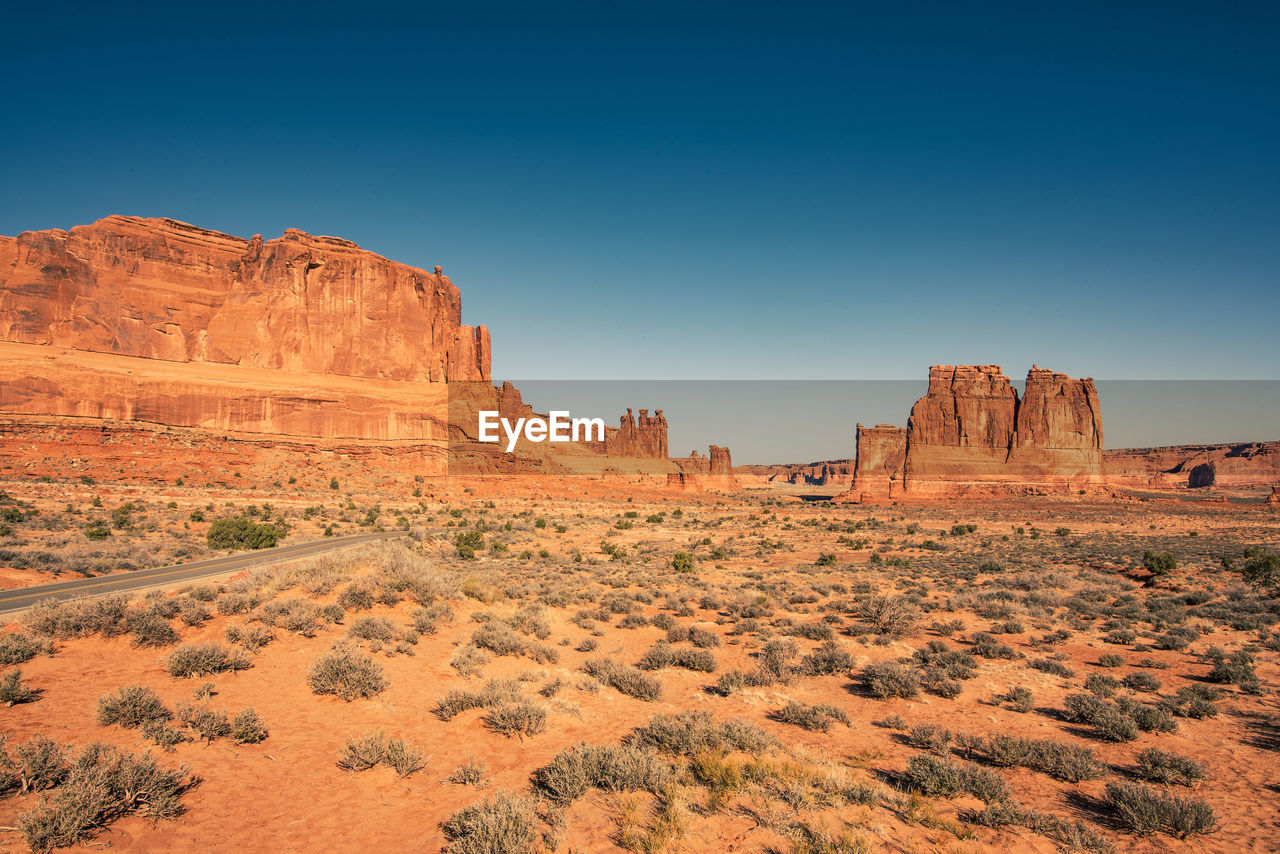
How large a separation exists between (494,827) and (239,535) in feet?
71.9

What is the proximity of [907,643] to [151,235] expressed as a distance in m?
72.0

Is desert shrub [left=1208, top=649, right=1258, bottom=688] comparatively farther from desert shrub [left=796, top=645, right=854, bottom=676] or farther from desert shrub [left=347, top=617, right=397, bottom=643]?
desert shrub [left=347, top=617, right=397, bottom=643]

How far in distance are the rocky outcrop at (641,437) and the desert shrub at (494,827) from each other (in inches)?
4184

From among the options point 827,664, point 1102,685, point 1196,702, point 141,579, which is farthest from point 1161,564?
point 141,579

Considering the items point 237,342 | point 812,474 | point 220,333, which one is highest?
point 220,333

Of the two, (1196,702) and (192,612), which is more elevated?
(192,612)

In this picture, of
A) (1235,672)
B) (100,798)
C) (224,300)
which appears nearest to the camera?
(100,798)

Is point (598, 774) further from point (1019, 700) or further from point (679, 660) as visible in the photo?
point (1019, 700)

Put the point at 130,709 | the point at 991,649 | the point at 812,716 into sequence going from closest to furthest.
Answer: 1. the point at 130,709
2. the point at 812,716
3. the point at 991,649

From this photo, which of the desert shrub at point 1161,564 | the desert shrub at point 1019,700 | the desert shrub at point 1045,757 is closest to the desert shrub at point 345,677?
the desert shrub at point 1045,757

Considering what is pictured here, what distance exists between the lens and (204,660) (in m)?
7.54

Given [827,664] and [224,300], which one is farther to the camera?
[224,300]

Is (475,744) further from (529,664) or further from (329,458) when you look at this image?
(329,458)

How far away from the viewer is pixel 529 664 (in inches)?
386
